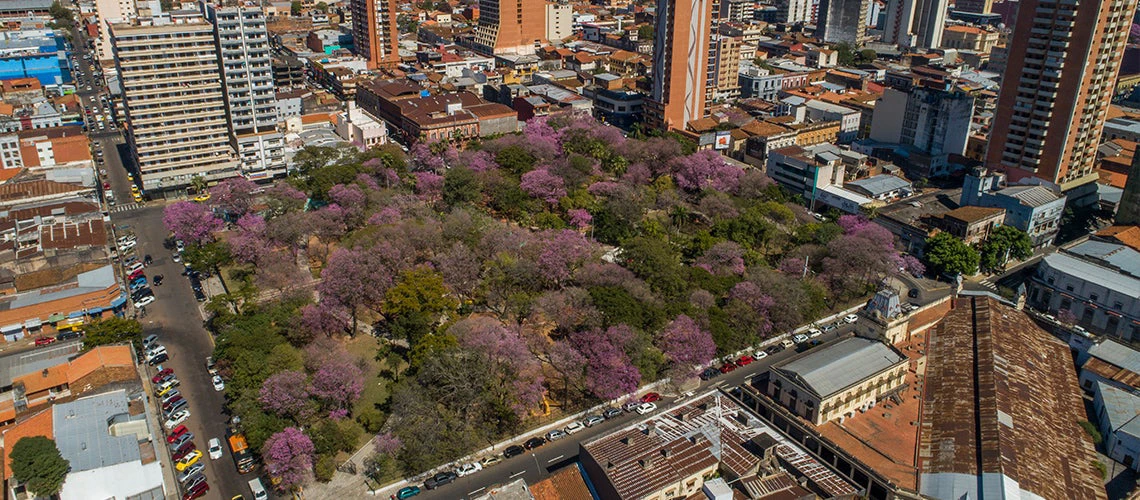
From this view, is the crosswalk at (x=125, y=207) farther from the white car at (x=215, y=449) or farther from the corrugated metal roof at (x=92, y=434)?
the white car at (x=215, y=449)

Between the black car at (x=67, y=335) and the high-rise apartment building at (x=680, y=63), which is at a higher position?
the high-rise apartment building at (x=680, y=63)

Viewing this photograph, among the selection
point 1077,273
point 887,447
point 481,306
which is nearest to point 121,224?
point 481,306

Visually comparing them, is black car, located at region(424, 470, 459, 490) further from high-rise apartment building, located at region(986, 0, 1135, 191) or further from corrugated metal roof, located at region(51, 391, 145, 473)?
high-rise apartment building, located at region(986, 0, 1135, 191)

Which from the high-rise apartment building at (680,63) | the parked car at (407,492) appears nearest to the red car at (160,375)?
the parked car at (407,492)

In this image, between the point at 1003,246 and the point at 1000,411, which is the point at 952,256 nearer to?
the point at 1003,246

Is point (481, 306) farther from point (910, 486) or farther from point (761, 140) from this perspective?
point (761, 140)

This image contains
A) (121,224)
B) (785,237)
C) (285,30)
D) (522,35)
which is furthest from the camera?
(285,30)

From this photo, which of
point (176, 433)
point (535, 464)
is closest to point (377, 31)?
point (176, 433)
